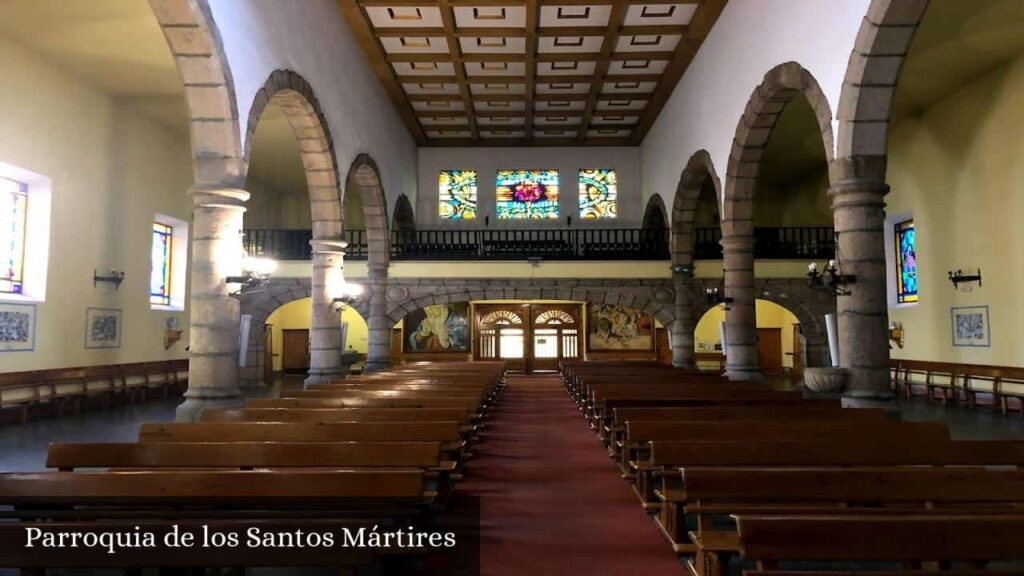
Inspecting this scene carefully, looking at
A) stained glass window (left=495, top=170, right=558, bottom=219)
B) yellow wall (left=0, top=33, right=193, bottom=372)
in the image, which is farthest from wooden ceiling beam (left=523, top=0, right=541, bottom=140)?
yellow wall (left=0, top=33, right=193, bottom=372)

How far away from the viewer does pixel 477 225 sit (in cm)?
2155

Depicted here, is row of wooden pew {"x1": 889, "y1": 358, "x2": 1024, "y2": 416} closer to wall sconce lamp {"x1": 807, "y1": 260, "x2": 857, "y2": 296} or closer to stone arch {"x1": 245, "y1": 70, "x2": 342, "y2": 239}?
wall sconce lamp {"x1": 807, "y1": 260, "x2": 857, "y2": 296}

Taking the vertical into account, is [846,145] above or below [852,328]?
above

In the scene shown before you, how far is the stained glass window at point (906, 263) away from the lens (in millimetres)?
15070

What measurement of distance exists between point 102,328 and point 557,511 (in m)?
11.2

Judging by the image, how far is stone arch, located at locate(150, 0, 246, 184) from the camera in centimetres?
687

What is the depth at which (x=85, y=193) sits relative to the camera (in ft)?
39.9

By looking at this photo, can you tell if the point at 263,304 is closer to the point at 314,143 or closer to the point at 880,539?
the point at 314,143

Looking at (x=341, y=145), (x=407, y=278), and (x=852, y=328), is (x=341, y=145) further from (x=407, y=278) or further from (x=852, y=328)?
(x=852, y=328)

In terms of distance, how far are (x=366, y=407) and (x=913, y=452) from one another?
4.43 meters

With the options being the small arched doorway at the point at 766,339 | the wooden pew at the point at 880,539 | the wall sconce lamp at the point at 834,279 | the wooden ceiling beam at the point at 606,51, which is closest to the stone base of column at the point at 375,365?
the wooden ceiling beam at the point at 606,51

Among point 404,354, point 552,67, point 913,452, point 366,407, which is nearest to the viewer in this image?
point 913,452

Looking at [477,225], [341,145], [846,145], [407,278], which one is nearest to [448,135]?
[477,225]

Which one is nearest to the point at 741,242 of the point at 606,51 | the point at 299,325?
the point at 606,51
